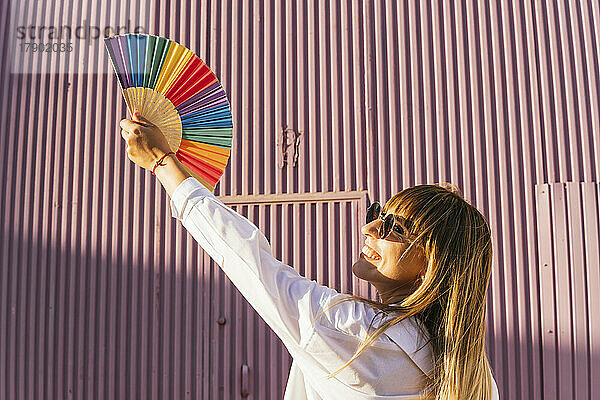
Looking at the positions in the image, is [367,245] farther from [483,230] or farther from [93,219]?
[93,219]

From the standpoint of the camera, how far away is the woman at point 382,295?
1.58 m

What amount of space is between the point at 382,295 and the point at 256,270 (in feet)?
1.56

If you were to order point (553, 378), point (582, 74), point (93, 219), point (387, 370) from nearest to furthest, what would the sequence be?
point (387, 370) < point (553, 378) < point (582, 74) < point (93, 219)

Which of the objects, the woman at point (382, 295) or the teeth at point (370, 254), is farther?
the teeth at point (370, 254)

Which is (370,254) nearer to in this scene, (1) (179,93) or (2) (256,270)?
(2) (256,270)

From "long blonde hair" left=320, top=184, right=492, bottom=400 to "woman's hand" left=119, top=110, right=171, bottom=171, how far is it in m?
0.58

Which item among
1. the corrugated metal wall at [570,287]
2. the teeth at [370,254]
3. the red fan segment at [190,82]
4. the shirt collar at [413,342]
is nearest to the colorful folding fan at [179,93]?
the red fan segment at [190,82]

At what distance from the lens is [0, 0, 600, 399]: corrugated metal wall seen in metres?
4.76

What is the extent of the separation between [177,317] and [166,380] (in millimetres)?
458

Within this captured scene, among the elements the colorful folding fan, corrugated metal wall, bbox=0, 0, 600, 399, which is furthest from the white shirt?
corrugated metal wall, bbox=0, 0, 600, 399

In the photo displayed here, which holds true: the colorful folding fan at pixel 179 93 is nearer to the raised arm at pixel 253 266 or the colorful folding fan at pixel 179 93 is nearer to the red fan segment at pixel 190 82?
the red fan segment at pixel 190 82

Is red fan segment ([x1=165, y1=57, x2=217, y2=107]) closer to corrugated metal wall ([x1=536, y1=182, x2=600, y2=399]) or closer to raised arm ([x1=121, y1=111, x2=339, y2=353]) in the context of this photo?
raised arm ([x1=121, y1=111, x2=339, y2=353])

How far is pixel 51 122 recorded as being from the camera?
5406 mm

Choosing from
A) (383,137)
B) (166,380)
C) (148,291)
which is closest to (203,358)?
(166,380)
